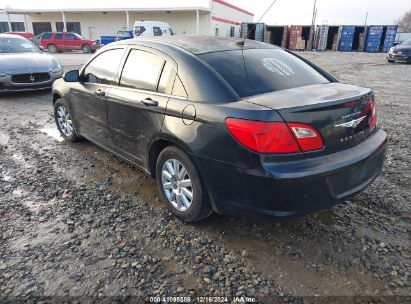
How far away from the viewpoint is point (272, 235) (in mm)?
2859

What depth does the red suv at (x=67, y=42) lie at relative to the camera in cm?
2677

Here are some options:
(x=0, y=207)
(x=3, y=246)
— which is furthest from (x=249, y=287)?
(x=0, y=207)

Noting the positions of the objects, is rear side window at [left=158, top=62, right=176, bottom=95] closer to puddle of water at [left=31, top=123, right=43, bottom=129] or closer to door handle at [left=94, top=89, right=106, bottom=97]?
door handle at [left=94, top=89, right=106, bottom=97]

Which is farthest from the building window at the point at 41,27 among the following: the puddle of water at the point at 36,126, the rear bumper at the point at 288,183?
the rear bumper at the point at 288,183

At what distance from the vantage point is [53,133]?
571 centimetres

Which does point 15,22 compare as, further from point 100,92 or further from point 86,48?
point 100,92

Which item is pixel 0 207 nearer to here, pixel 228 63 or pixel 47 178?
pixel 47 178

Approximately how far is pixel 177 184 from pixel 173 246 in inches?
22.1

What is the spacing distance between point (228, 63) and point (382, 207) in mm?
2091

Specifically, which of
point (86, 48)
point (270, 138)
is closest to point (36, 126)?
point (270, 138)

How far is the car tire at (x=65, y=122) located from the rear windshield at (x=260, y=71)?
2.87 meters

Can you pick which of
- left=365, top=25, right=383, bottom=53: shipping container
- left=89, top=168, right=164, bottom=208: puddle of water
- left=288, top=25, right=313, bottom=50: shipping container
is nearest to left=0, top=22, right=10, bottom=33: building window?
left=288, top=25, right=313, bottom=50: shipping container

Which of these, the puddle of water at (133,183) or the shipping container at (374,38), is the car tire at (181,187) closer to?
the puddle of water at (133,183)

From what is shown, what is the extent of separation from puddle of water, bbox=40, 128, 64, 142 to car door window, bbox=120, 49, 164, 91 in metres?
2.45
